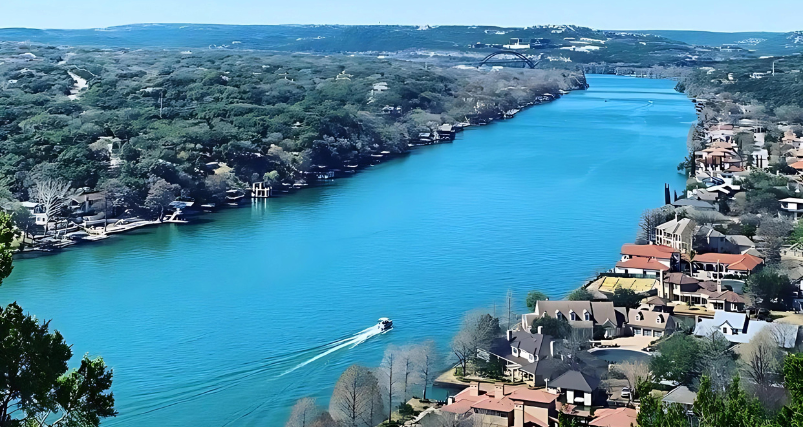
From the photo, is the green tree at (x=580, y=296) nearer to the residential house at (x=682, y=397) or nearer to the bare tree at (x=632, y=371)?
the bare tree at (x=632, y=371)

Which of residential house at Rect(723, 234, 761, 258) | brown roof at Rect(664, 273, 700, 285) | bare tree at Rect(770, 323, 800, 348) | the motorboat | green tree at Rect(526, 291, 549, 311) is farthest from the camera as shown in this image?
residential house at Rect(723, 234, 761, 258)

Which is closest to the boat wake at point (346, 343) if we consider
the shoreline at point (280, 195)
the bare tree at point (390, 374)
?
the bare tree at point (390, 374)

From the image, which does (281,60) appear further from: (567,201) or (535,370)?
(535,370)

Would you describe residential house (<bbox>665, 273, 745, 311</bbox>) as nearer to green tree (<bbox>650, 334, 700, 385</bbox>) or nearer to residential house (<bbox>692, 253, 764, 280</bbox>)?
residential house (<bbox>692, 253, 764, 280</bbox>)

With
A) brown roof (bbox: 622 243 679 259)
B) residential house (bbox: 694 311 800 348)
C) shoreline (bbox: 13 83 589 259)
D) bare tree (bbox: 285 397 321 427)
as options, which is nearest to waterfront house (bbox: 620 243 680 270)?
brown roof (bbox: 622 243 679 259)

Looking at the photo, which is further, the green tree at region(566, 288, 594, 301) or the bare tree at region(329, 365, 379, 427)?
the green tree at region(566, 288, 594, 301)
